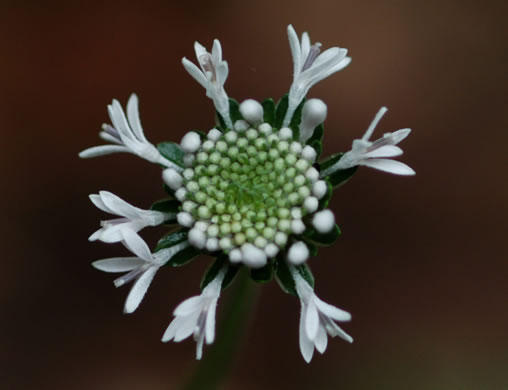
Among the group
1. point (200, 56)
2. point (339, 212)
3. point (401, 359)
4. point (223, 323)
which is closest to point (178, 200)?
point (200, 56)

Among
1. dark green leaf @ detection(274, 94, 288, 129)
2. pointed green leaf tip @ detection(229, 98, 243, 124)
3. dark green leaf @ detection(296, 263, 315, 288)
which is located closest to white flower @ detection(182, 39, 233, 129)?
pointed green leaf tip @ detection(229, 98, 243, 124)

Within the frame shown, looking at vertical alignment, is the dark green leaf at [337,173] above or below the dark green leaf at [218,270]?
above

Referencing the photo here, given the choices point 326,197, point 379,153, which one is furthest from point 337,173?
point 379,153

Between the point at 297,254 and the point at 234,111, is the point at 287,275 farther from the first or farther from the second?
the point at 234,111

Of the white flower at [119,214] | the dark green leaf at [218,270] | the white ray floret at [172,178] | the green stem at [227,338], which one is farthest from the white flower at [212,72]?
the green stem at [227,338]

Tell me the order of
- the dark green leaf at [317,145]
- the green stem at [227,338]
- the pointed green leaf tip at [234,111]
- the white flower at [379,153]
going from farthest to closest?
the green stem at [227,338], the pointed green leaf tip at [234,111], the dark green leaf at [317,145], the white flower at [379,153]

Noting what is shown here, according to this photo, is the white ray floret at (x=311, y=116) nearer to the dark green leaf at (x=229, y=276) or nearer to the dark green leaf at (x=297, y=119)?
the dark green leaf at (x=297, y=119)
